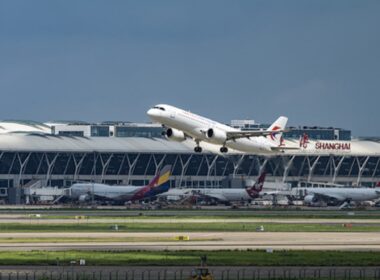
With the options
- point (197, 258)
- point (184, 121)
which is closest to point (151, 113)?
point (184, 121)

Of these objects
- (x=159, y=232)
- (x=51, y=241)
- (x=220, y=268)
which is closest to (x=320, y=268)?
(x=220, y=268)

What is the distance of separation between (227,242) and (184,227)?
25736 mm

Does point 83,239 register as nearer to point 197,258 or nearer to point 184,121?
point 197,258

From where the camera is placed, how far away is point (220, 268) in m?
82.5

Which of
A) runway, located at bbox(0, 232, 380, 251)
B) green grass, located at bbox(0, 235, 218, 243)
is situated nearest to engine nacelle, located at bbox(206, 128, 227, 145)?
runway, located at bbox(0, 232, 380, 251)

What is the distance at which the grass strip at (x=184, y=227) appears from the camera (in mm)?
129500

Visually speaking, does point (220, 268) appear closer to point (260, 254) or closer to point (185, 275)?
point (185, 275)

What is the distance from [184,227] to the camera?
13538 centimetres

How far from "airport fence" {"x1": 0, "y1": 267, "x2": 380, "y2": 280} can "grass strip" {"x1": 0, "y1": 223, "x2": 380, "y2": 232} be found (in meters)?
47.0

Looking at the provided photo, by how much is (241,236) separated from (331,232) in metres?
11.4

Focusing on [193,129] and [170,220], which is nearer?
[193,129]

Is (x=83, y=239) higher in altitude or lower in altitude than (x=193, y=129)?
lower

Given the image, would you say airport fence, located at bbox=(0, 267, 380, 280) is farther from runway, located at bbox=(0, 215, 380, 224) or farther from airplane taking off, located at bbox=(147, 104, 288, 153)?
runway, located at bbox=(0, 215, 380, 224)

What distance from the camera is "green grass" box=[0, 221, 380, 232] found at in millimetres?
129500
